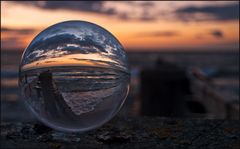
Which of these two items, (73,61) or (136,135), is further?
(136,135)

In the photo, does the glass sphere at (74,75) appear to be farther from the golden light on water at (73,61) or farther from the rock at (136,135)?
the rock at (136,135)

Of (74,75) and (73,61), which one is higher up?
(73,61)

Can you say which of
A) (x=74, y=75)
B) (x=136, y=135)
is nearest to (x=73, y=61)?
(x=74, y=75)

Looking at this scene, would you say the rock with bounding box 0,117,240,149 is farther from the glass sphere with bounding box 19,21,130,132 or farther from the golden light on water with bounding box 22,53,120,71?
the golden light on water with bounding box 22,53,120,71

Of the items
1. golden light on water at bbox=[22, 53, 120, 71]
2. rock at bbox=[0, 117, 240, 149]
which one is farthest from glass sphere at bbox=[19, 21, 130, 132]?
rock at bbox=[0, 117, 240, 149]

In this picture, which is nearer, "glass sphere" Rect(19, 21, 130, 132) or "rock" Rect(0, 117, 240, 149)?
"glass sphere" Rect(19, 21, 130, 132)

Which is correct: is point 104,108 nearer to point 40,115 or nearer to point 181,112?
point 40,115

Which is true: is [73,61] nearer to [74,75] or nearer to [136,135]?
[74,75]

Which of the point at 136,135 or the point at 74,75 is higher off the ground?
the point at 74,75

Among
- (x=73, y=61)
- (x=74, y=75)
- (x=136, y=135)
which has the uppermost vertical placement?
(x=73, y=61)
